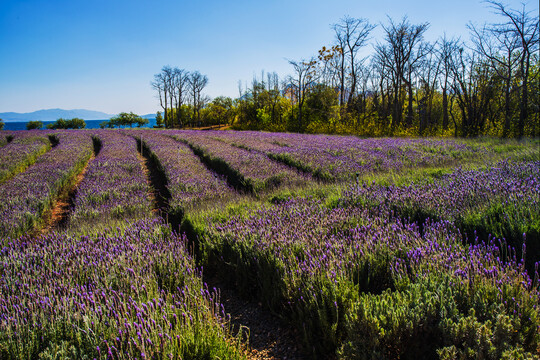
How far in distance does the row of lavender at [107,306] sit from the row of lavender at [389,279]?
64cm

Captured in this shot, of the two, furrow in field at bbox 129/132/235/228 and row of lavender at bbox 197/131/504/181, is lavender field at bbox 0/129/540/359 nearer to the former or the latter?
furrow in field at bbox 129/132/235/228

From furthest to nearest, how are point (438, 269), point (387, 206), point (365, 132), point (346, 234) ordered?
point (365, 132) < point (387, 206) < point (346, 234) < point (438, 269)

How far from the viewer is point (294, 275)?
2531 millimetres

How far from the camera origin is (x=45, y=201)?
6234mm

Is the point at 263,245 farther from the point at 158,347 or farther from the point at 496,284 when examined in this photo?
the point at 496,284

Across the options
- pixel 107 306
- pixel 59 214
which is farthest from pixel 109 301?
pixel 59 214

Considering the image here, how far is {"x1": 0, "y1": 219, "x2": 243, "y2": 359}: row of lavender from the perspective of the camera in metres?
1.71

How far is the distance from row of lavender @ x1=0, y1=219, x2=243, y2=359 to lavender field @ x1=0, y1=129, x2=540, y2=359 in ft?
0.05

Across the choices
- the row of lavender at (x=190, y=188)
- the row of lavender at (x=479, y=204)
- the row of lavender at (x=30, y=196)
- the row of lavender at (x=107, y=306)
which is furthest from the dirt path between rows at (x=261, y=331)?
the row of lavender at (x=30, y=196)

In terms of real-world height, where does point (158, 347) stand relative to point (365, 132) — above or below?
below

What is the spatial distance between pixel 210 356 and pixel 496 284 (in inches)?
80.4

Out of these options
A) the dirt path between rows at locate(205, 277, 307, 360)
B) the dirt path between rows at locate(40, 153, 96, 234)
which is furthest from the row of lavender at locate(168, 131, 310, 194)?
the dirt path between rows at locate(40, 153, 96, 234)

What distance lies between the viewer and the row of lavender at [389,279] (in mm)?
1692

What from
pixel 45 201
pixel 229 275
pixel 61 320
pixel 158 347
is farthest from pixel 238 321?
pixel 45 201
